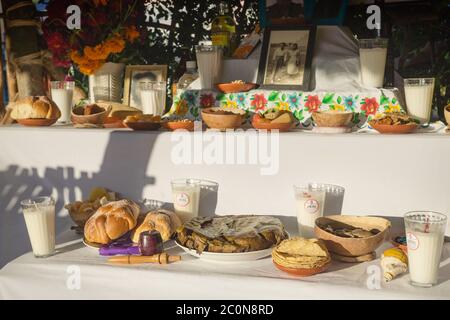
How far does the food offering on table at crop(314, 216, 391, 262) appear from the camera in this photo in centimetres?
162

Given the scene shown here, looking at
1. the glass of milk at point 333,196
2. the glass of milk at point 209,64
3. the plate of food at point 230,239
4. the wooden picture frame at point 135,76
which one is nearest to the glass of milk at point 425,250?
the plate of food at point 230,239

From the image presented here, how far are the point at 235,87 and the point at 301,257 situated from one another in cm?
115

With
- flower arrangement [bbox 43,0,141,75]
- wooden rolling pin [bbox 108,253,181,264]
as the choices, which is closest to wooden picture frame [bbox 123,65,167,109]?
flower arrangement [bbox 43,0,141,75]

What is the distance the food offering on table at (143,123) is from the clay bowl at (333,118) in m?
0.74

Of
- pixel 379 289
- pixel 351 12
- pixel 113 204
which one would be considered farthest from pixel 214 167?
pixel 351 12

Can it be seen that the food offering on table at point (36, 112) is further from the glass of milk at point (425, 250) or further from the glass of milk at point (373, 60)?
the glass of milk at point (425, 250)

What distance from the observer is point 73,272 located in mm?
1646

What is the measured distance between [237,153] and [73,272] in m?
0.89

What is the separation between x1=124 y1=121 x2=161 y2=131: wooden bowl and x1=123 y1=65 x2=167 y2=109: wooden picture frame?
2.75 feet

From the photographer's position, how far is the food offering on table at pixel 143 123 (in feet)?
7.63

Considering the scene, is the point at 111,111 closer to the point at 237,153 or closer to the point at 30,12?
the point at 237,153

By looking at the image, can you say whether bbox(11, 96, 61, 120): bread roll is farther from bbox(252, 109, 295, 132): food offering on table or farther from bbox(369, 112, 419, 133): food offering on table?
bbox(369, 112, 419, 133): food offering on table

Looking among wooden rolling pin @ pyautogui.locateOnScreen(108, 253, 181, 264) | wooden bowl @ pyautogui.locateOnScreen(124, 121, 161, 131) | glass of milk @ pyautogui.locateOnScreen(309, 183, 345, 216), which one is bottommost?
wooden rolling pin @ pyautogui.locateOnScreen(108, 253, 181, 264)

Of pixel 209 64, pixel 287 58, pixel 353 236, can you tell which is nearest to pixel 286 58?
pixel 287 58
